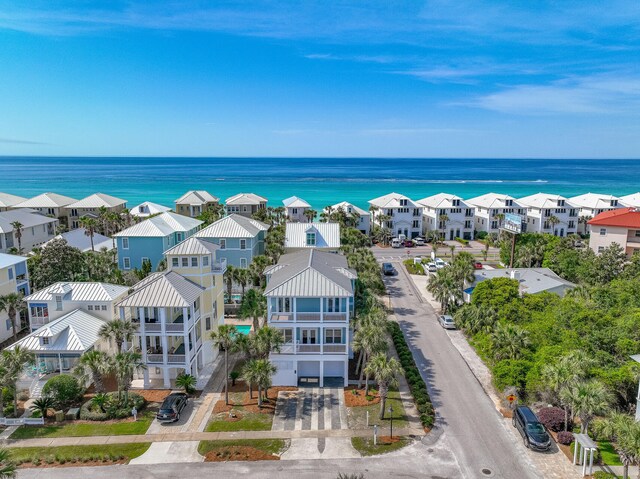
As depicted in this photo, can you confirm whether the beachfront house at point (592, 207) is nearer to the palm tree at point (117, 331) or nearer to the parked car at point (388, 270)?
the parked car at point (388, 270)

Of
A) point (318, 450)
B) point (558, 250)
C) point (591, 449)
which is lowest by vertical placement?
point (318, 450)

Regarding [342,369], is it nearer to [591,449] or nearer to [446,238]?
[591,449]

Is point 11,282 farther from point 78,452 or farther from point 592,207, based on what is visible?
point 592,207

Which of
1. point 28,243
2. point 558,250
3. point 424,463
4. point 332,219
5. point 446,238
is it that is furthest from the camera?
point 446,238

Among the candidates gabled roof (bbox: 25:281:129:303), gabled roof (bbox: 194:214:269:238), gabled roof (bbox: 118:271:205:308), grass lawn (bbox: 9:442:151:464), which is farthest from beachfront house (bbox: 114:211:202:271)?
grass lawn (bbox: 9:442:151:464)

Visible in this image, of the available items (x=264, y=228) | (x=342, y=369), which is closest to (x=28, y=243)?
(x=264, y=228)

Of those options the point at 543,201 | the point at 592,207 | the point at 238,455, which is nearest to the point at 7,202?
the point at 238,455

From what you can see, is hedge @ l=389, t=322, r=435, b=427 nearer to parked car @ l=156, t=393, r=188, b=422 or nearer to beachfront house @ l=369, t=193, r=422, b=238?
parked car @ l=156, t=393, r=188, b=422
